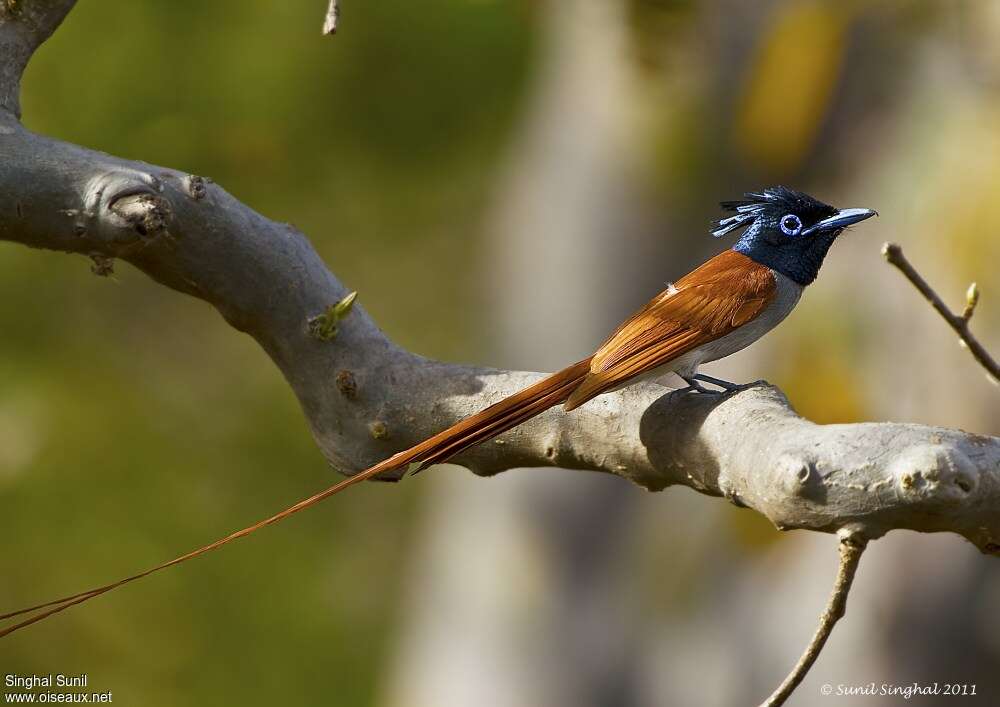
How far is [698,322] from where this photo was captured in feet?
9.32

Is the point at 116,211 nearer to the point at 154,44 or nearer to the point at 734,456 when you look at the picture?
the point at 734,456

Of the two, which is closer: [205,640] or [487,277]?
Result: [205,640]

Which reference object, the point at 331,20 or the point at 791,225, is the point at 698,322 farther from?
the point at 331,20

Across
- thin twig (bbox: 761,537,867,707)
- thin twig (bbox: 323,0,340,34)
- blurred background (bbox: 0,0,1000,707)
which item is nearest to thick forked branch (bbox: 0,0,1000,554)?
thin twig (bbox: 761,537,867,707)

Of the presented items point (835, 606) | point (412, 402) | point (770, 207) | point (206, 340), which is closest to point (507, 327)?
point (206, 340)

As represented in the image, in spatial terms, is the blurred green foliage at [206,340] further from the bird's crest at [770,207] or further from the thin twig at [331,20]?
the thin twig at [331,20]

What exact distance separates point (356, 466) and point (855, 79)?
684 cm

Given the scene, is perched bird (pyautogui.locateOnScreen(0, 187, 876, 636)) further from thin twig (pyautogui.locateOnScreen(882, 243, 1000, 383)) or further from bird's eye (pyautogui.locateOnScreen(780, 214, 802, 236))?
thin twig (pyautogui.locateOnScreen(882, 243, 1000, 383))

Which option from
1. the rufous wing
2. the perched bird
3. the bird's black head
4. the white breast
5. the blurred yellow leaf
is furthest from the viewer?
the blurred yellow leaf

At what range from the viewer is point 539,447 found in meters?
2.48

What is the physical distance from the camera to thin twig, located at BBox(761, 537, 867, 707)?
1.86 meters

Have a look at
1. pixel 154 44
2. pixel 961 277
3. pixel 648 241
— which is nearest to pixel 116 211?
→ pixel 154 44

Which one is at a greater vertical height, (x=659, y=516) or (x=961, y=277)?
(x=961, y=277)

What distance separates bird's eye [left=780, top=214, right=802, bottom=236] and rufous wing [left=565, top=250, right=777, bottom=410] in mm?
167
